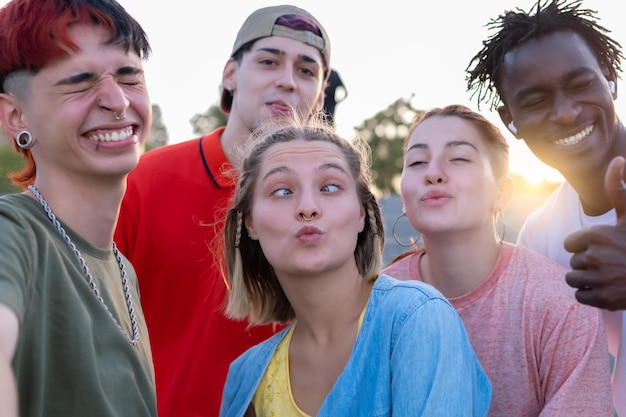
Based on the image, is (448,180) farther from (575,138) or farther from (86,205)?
(86,205)

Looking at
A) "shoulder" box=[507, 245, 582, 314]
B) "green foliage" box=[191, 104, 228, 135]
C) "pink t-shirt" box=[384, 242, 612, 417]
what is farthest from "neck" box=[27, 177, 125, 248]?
"green foliage" box=[191, 104, 228, 135]

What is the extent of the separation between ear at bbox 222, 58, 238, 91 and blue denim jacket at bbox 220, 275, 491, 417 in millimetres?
2070

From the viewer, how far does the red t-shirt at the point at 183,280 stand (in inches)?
137

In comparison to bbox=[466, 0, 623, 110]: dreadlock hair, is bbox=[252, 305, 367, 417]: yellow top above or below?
below

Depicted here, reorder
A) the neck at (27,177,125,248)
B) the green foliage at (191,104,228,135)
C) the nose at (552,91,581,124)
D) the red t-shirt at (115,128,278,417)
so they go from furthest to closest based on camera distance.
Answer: the green foliage at (191,104,228,135)
the red t-shirt at (115,128,278,417)
the nose at (552,91,581,124)
the neck at (27,177,125,248)

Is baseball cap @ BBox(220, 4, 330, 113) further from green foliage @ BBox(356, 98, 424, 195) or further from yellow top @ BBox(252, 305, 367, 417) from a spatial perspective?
green foliage @ BBox(356, 98, 424, 195)

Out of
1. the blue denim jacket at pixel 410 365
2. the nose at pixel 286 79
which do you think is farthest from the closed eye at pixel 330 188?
the nose at pixel 286 79

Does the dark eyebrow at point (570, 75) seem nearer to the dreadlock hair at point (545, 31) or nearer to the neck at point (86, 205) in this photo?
the dreadlock hair at point (545, 31)

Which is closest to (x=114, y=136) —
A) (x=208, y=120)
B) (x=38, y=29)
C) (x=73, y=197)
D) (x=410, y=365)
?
(x=73, y=197)

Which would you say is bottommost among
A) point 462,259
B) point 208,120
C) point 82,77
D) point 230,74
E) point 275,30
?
point 462,259

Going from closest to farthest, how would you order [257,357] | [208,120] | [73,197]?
[73,197] < [257,357] < [208,120]

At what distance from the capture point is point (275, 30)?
13.3ft

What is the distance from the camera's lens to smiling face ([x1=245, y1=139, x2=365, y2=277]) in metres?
2.63

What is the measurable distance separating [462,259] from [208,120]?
46307mm
